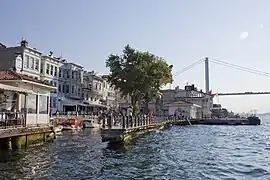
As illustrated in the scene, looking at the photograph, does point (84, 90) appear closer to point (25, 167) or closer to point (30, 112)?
Answer: point (30, 112)

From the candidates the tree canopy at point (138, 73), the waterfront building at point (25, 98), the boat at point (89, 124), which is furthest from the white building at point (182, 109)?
the waterfront building at point (25, 98)

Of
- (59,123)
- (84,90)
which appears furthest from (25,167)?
(84,90)

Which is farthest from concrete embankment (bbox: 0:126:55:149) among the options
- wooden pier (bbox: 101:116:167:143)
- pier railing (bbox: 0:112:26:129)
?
wooden pier (bbox: 101:116:167:143)

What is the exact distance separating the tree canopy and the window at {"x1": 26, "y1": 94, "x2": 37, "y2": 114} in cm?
3705

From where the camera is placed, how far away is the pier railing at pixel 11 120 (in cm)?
2192

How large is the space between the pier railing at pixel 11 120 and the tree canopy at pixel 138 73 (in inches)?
1595

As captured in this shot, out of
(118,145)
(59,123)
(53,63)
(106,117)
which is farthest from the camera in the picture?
(53,63)

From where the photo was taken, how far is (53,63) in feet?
210

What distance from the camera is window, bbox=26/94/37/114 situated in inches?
1068

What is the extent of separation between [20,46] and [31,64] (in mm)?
3539

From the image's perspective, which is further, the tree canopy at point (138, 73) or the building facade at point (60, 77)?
the tree canopy at point (138, 73)

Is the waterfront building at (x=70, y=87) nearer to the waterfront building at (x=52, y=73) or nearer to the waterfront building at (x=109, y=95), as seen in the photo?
the waterfront building at (x=52, y=73)

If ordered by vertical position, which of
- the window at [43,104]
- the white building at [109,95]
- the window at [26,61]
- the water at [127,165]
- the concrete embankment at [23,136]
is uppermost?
the window at [26,61]

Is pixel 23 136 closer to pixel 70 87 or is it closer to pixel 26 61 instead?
pixel 26 61
